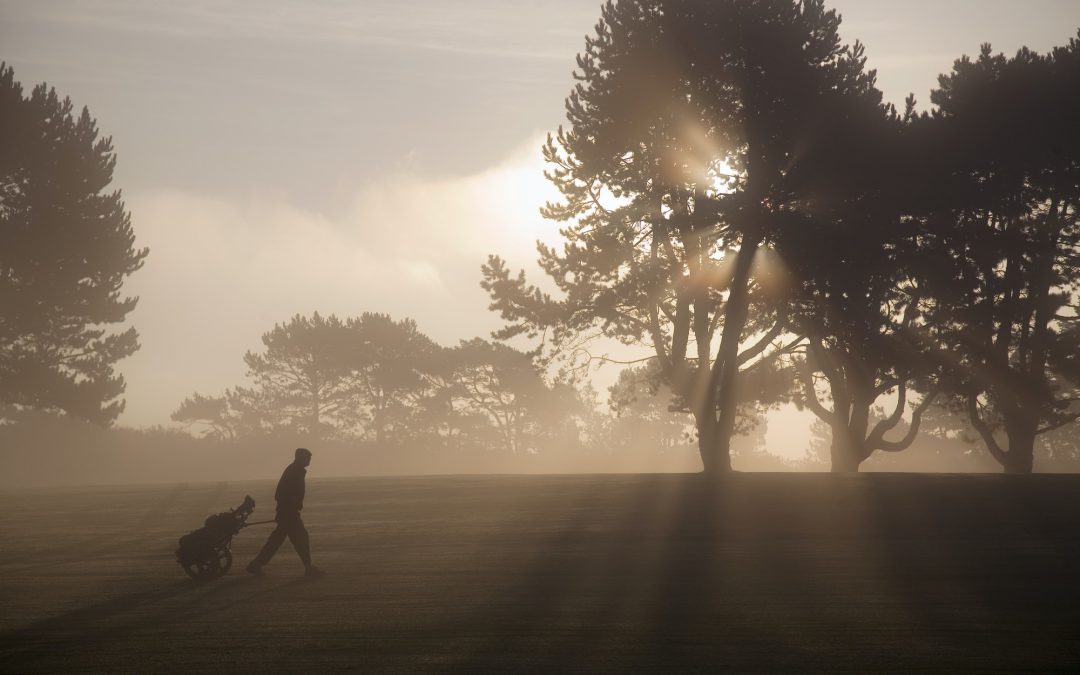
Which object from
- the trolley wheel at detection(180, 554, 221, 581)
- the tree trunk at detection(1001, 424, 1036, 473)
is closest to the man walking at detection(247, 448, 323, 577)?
the trolley wheel at detection(180, 554, 221, 581)

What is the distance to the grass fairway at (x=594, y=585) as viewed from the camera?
12.6 m

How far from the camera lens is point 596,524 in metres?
24.3

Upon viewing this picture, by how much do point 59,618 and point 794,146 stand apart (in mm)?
26215

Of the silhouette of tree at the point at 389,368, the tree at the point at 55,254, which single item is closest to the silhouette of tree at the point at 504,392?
the silhouette of tree at the point at 389,368

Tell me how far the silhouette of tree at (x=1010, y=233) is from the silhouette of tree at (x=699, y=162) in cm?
481

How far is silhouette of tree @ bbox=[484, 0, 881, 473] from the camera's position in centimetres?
3375

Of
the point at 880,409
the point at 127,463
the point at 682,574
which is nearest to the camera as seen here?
the point at 682,574

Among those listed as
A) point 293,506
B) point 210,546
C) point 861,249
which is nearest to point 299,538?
point 293,506

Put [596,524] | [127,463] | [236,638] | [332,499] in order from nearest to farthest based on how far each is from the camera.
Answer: [236,638], [596,524], [332,499], [127,463]

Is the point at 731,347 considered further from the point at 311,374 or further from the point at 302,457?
the point at 311,374

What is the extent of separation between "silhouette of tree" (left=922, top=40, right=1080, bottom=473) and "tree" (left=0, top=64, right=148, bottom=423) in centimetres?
3879

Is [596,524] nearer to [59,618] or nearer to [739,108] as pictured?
[59,618]

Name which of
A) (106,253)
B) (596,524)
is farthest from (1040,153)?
(106,253)

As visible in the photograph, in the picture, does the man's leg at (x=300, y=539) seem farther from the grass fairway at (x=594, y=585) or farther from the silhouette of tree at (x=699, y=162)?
the silhouette of tree at (x=699, y=162)
